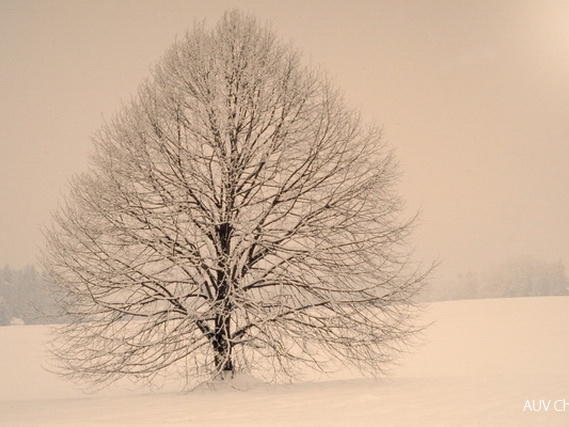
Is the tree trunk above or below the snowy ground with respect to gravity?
above

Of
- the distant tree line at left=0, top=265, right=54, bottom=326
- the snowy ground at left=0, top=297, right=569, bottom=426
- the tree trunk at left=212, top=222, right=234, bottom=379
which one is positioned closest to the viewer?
the snowy ground at left=0, top=297, right=569, bottom=426

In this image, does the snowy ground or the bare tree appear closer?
the snowy ground

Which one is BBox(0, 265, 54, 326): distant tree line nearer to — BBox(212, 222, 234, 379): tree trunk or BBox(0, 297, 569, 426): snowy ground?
BBox(0, 297, 569, 426): snowy ground

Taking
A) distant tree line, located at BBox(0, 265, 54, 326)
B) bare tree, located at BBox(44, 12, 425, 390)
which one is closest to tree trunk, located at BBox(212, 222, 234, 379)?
bare tree, located at BBox(44, 12, 425, 390)

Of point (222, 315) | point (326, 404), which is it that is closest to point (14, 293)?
point (222, 315)

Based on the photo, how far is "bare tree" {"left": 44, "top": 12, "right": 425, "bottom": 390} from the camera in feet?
40.9

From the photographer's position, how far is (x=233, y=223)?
39.8 feet

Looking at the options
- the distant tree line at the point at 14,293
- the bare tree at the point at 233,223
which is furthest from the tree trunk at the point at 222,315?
the distant tree line at the point at 14,293

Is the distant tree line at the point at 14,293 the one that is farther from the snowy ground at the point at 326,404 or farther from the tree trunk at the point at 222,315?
the tree trunk at the point at 222,315

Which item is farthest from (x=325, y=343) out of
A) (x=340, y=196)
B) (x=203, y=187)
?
(x=203, y=187)

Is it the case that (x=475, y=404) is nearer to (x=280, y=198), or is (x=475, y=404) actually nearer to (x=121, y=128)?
(x=280, y=198)

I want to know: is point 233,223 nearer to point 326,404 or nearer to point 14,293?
point 326,404

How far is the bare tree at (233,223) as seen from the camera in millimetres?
12469

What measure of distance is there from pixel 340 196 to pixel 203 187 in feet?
9.10
